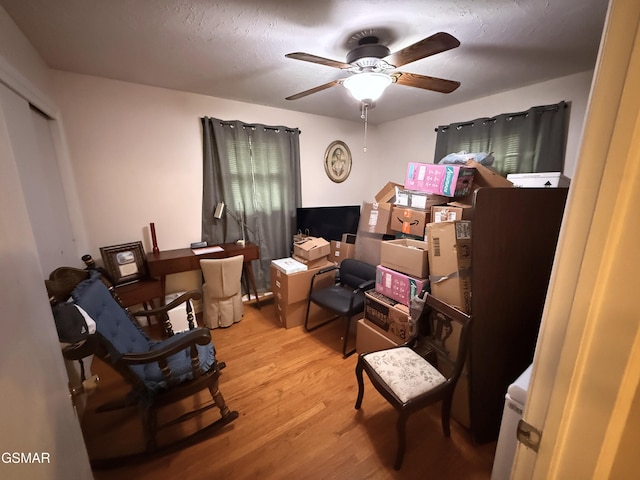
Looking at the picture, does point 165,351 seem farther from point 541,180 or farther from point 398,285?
point 541,180

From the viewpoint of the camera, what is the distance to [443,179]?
1.93 m

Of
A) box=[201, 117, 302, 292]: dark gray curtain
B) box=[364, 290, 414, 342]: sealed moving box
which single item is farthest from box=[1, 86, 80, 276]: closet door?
box=[364, 290, 414, 342]: sealed moving box

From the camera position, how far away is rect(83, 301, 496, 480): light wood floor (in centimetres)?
138

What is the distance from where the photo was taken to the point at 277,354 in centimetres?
231

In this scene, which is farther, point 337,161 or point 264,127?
point 337,161

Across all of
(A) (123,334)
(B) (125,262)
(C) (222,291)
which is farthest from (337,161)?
(A) (123,334)

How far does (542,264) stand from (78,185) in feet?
12.1

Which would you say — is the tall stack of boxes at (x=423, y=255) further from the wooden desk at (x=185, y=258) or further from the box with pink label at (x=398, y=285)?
the wooden desk at (x=185, y=258)

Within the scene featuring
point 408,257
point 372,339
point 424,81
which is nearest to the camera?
point 424,81

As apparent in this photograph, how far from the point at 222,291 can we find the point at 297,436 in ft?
5.00

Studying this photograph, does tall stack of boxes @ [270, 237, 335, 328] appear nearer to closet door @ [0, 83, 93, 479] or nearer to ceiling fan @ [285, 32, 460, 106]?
ceiling fan @ [285, 32, 460, 106]

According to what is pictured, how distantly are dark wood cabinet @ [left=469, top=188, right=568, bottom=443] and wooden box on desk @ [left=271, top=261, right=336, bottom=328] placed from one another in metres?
1.64

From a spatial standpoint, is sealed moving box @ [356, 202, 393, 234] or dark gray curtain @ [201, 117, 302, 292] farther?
dark gray curtain @ [201, 117, 302, 292]

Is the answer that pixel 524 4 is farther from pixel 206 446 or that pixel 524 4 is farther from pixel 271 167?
pixel 206 446
